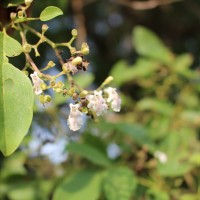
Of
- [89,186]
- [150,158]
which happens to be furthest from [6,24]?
[150,158]

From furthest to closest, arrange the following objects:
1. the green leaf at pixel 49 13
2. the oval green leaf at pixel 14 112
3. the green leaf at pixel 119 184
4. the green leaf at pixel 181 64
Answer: the green leaf at pixel 181 64 < the green leaf at pixel 119 184 < the green leaf at pixel 49 13 < the oval green leaf at pixel 14 112

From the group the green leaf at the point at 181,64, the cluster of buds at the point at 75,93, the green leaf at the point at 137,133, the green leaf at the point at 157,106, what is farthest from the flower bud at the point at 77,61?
the green leaf at the point at 181,64

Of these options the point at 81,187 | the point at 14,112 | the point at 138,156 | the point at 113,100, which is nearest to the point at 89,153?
the point at 81,187

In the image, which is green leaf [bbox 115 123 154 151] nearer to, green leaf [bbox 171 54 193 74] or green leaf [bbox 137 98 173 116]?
green leaf [bbox 137 98 173 116]

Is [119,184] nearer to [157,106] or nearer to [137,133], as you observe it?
[137,133]

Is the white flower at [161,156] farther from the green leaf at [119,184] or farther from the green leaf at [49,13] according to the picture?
the green leaf at [49,13]

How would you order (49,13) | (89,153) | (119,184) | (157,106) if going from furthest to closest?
(157,106), (89,153), (119,184), (49,13)
